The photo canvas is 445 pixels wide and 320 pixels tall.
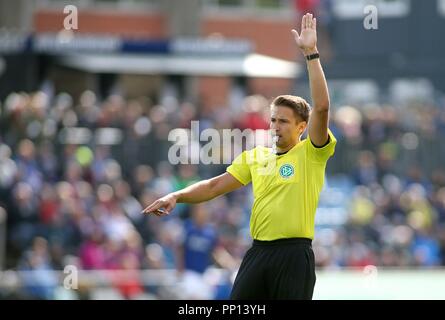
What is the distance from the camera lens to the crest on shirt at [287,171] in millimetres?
7551

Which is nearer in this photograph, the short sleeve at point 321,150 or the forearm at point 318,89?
the forearm at point 318,89

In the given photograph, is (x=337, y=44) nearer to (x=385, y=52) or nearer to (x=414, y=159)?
(x=385, y=52)

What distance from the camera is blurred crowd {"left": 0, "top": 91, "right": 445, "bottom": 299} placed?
16578mm

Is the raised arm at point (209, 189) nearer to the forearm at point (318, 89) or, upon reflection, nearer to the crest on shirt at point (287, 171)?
the crest on shirt at point (287, 171)

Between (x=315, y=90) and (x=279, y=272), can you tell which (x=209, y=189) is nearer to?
(x=279, y=272)

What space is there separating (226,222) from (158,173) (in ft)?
5.63

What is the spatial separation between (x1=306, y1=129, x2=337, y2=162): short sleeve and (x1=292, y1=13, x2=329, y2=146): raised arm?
0.04m

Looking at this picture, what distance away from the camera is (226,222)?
59.6 ft

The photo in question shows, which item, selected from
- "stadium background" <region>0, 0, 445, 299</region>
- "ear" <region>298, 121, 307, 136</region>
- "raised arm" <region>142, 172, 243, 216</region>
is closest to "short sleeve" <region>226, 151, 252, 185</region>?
"raised arm" <region>142, 172, 243, 216</region>

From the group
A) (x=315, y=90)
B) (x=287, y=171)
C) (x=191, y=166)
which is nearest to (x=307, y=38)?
(x=315, y=90)

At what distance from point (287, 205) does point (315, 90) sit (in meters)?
0.77

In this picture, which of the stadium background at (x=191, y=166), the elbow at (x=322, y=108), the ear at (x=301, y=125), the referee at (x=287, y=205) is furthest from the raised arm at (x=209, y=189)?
the stadium background at (x=191, y=166)

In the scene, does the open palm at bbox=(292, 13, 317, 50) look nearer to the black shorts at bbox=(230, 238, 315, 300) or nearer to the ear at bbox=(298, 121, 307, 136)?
the ear at bbox=(298, 121, 307, 136)

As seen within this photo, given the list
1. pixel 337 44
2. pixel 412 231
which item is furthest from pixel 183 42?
pixel 412 231
